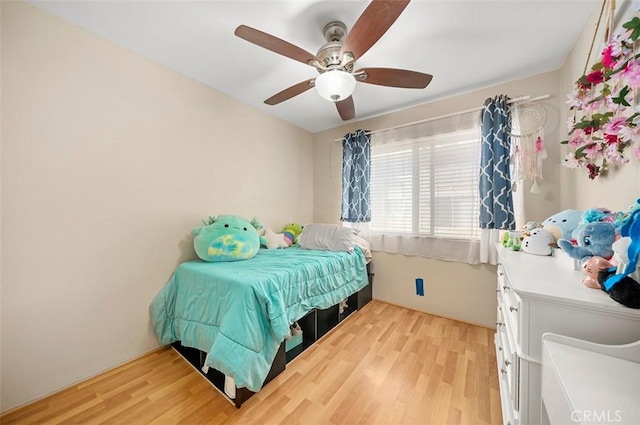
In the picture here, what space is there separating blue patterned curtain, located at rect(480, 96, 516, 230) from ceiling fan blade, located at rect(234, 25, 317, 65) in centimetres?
174

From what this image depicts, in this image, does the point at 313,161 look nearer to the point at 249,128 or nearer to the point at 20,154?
the point at 249,128

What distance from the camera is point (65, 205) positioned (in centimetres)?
143

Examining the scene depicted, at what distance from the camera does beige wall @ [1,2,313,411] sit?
128cm

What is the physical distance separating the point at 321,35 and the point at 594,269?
1.91 meters

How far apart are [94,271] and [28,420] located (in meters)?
0.81

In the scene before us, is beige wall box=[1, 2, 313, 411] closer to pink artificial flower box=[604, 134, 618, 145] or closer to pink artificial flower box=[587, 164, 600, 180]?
pink artificial flower box=[604, 134, 618, 145]

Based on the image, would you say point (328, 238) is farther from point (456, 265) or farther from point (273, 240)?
point (456, 265)

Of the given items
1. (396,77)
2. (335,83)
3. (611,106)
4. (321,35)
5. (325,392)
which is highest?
(321,35)

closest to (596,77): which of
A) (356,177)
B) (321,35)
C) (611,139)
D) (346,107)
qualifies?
(611,139)

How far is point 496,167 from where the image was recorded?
6.53 ft

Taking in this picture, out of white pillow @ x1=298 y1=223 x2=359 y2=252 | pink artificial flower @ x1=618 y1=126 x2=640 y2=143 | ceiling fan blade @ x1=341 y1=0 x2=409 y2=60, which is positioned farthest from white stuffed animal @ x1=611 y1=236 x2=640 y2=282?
white pillow @ x1=298 y1=223 x2=359 y2=252

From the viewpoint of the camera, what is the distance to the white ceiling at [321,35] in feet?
4.33

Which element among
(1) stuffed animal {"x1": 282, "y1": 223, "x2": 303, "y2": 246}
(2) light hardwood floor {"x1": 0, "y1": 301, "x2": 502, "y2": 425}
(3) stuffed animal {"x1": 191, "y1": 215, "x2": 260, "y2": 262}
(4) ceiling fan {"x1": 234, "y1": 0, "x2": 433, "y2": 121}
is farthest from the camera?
(1) stuffed animal {"x1": 282, "y1": 223, "x2": 303, "y2": 246}

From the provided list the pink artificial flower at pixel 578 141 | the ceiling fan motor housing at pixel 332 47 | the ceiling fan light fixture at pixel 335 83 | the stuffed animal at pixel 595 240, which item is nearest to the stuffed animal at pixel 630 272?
the stuffed animal at pixel 595 240
